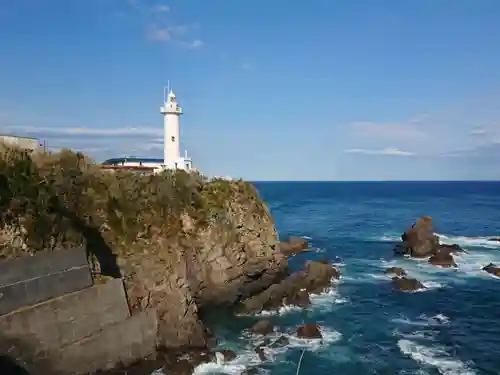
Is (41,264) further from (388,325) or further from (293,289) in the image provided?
(388,325)

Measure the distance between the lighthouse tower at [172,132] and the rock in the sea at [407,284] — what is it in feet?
73.4

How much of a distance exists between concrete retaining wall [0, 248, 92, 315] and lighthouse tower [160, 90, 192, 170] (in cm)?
2393

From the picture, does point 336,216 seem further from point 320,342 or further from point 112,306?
point 112,306

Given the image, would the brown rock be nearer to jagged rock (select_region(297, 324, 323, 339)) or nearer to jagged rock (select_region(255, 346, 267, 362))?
jagged rock (select_region(297, 324, 323, 339))

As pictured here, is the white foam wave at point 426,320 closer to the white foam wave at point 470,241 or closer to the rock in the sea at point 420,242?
the rock in the sea at point 420,242

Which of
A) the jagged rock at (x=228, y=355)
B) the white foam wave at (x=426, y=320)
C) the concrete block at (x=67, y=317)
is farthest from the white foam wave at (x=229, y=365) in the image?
the white foam wave at (x=426, y=320)

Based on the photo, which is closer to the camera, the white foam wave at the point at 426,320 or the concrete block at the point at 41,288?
the concrete block at the point at 41,288

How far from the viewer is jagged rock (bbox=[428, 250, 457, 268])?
145ft

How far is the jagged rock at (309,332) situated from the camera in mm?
24656

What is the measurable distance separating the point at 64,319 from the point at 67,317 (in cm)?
16

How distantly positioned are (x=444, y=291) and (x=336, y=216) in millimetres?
59341

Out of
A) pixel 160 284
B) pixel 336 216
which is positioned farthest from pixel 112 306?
pixel 336 216

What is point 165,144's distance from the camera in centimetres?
4312

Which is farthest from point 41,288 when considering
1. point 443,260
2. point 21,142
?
point 443,260
